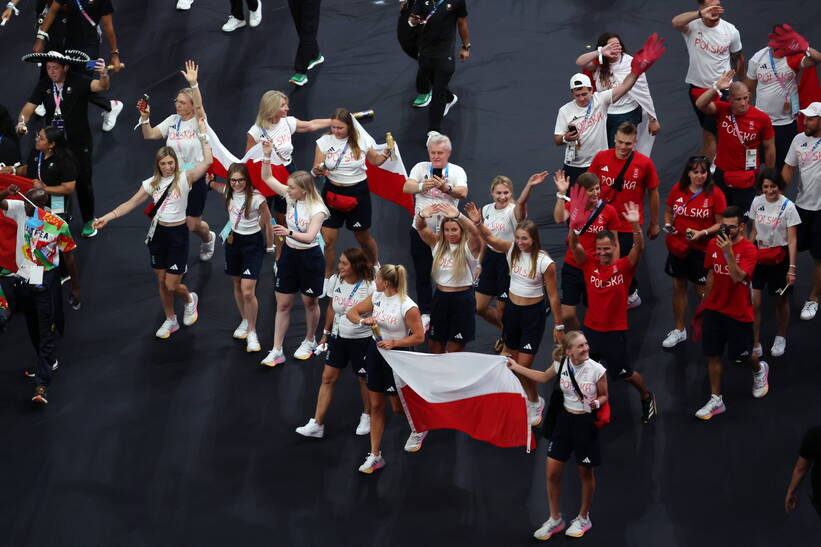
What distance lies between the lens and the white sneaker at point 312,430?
8.28m

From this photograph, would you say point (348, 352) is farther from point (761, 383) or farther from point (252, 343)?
point (761, 383)

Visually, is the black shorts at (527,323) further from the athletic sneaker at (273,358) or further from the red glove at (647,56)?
the red glove at (647,56)

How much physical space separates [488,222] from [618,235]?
42.1 inches

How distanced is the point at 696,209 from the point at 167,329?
4.04m

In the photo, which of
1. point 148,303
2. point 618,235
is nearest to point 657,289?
point 618,235

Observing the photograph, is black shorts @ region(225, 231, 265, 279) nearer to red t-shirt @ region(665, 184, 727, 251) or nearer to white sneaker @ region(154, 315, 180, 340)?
white sneaker @ region(154, 315, 180, 340)

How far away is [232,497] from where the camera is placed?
7.90 metres

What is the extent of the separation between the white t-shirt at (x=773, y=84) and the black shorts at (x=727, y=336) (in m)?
2.41

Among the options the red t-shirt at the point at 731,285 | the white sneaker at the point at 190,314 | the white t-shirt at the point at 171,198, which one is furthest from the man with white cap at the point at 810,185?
the white sneaker at the point at 190,314

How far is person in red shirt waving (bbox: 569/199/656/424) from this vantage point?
784 centimetres

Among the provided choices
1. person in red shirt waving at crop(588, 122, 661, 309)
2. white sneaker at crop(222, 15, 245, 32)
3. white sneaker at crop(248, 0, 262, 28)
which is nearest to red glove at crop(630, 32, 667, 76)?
person in red shirt waving at crop(588, 122, 661, 309)

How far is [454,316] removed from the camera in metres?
8.23

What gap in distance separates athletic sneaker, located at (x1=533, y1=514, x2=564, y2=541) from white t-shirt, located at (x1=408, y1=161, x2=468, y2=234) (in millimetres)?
2409

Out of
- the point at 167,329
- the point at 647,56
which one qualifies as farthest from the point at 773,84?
the point at 167,329
